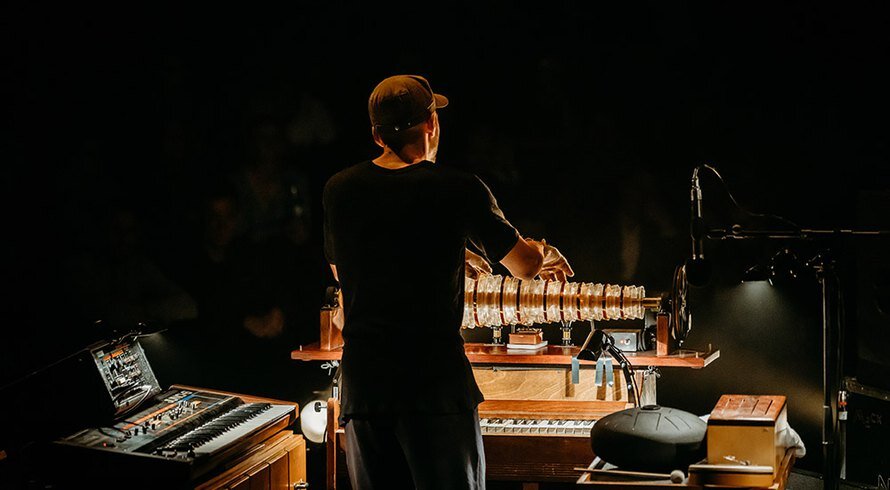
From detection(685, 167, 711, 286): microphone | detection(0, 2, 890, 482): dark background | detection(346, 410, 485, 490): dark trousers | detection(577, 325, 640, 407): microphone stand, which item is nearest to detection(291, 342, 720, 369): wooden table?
detection(577, 325, 640, 407): microphone stand

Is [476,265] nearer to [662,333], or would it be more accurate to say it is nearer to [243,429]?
[662,333]

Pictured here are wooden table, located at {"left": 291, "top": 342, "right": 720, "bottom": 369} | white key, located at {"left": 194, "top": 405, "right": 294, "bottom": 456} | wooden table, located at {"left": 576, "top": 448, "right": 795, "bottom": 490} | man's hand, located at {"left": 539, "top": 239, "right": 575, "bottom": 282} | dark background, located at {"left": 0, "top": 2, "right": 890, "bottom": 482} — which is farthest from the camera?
dark background, located at {"left": 0, "top": 2, "right": 890, "bottom": 482}

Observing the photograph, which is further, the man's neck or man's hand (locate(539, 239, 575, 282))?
man's hand (locate(539, 239, 575, 282))

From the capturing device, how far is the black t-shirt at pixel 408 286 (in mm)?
2752

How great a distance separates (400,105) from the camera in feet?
9.59

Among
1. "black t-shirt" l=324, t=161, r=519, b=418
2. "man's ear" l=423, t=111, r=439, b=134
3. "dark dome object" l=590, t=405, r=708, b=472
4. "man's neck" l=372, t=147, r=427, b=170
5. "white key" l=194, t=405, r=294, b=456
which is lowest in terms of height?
"white key" l=194, t=405, r=294, b=456

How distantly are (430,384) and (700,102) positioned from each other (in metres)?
2.91

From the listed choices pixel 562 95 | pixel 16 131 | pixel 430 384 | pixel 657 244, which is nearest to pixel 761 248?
pixel 657 244

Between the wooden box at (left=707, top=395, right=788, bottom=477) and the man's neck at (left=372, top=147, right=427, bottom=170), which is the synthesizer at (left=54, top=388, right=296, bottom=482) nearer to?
the man's neck at (left=372, top=147, right=427, bottom=170)

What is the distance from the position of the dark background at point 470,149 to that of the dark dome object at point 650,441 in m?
1.45

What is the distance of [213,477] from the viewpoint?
13.6ft

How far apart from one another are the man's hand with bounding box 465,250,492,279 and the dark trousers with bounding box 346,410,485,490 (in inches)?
50.5

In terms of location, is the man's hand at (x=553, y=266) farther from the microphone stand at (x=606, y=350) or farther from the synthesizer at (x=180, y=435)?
the synthesizer at (x=180, y=435)

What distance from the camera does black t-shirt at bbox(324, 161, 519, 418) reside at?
275cm
